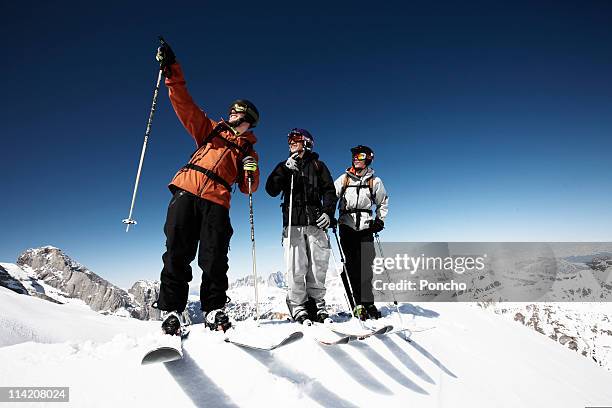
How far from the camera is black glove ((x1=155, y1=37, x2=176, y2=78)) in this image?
3750 millimetres

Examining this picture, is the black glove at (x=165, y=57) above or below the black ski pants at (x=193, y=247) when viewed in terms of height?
above

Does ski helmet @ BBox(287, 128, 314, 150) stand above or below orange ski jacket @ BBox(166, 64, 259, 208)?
above

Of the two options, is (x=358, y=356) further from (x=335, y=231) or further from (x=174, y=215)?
(x=174, y=215)

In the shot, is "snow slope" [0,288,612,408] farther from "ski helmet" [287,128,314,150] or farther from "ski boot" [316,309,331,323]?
"ski helmet" [287,128,314,150]

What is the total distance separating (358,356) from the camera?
3.45 metres

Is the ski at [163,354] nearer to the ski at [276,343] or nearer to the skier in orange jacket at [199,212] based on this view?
the ski at [276,343]

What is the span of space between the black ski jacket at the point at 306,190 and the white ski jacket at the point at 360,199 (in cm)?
92

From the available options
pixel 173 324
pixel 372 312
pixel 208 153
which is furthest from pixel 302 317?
pixel 208 153

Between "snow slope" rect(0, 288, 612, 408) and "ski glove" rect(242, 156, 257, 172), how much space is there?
230 centimetres

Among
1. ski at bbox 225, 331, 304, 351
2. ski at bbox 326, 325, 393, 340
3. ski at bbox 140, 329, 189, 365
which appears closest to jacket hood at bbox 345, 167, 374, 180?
ski at bbox 326, 325, 393, 340

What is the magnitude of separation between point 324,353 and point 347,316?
284 centimetres

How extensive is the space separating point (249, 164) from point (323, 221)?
5.57 ft

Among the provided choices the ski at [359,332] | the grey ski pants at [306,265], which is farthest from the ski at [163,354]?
the grey ski pants at [306,265]

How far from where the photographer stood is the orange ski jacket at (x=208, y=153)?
394 centimetres
